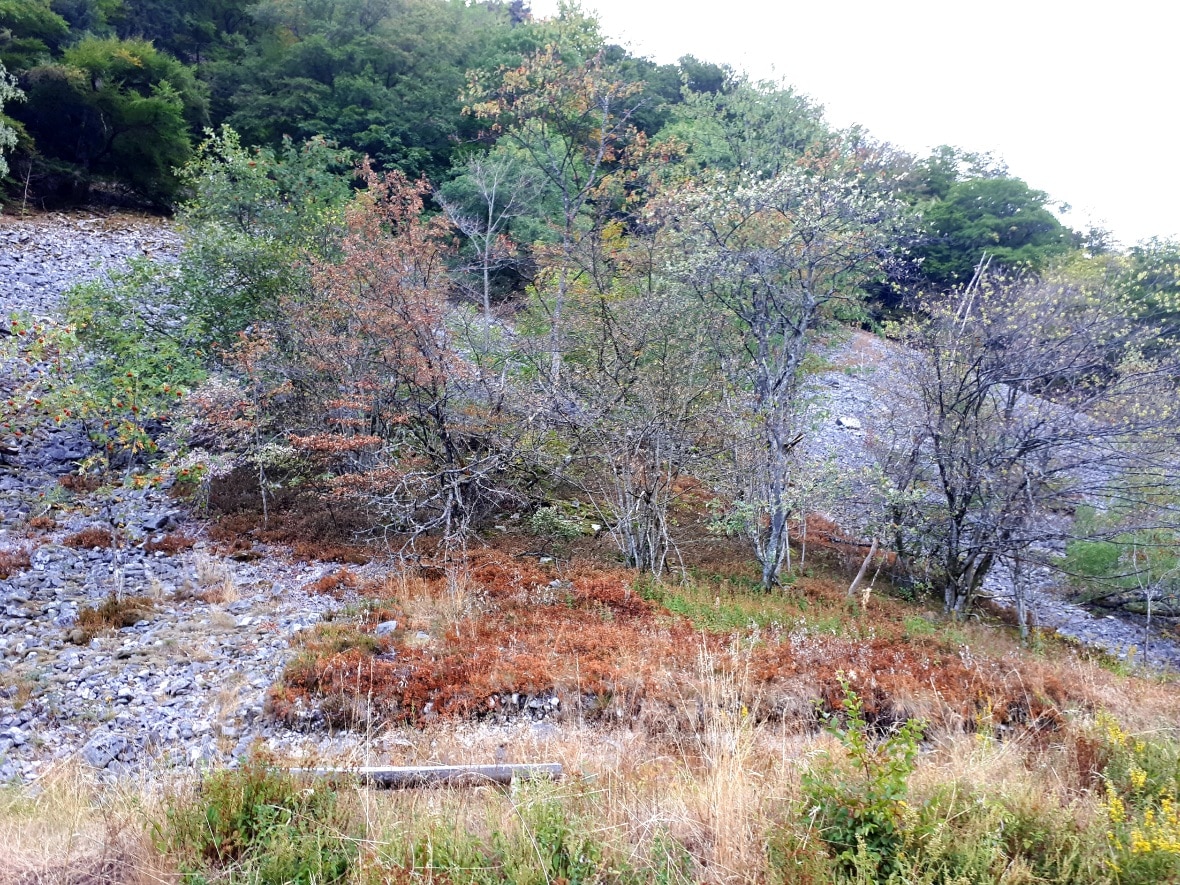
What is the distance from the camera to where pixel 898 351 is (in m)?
10.6

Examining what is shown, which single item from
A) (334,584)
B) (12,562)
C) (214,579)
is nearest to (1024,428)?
(334,584)

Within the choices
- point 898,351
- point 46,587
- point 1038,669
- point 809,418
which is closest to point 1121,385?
point 898,351

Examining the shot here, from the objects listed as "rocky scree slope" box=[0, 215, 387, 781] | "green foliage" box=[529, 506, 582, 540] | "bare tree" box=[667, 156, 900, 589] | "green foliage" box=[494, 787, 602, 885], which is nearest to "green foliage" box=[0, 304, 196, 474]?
"rocky scree slope" box=[0, 215, 387, 781]

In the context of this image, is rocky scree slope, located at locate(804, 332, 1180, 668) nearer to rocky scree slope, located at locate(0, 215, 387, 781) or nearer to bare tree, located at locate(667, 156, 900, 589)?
Result: bare tree, located at locate(667, 156, 900, 589)

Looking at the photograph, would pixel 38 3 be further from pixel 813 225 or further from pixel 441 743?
pixel 441 743

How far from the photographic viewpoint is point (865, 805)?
2.75m

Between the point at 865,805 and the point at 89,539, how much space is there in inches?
382

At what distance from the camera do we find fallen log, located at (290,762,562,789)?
3430 mm

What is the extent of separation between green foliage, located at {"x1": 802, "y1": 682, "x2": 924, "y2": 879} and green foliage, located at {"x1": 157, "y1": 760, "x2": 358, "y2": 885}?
6.56ft

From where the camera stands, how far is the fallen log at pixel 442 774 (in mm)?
3430

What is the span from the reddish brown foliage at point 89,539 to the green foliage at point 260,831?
6.92 metres

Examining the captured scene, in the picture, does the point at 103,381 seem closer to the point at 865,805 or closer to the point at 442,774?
the point at 442,774

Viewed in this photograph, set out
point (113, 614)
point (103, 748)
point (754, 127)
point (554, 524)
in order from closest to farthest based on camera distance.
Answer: point (103, 748), point (113, 614), point (554, 524), point (754, 127)

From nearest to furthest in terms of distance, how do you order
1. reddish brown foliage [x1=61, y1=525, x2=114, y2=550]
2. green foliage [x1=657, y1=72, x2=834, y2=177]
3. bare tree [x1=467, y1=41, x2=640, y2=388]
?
reddish brown foliage [x1=61, y1=525, x2=114, y2=550], bare tree [x1=467, y1=41, x2=640, y2=388], green foliage [x1=657, y1=72, x2=834, y2=177]
